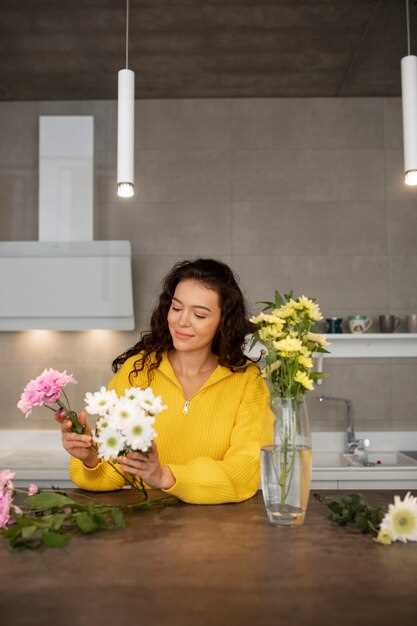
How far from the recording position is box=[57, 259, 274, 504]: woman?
5.09 feet

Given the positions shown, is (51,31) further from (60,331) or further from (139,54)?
(60,331)

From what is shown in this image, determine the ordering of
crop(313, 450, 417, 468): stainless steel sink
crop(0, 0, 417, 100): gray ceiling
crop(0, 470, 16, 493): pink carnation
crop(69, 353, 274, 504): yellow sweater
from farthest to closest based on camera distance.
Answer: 1. crop(313, 450, 417, 468): stainless steel sink
2. crop(0, 0, 417, 100): gray ceiling
3. crop(69, 353, 274, 504): yellow sweater
4. crop(0, 470, 16, 493): pink carnation

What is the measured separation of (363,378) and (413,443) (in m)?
0.47

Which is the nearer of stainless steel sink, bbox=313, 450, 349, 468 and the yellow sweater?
the yellow sweater

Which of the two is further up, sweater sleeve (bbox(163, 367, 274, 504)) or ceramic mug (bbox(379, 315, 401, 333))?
ceramic mug (bbox(379, 315, 401, 333))

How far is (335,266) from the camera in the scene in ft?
11.6

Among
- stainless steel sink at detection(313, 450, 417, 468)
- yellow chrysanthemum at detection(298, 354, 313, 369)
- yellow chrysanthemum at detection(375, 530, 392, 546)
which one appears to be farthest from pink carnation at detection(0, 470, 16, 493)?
stainless steel sink at detection(313, 450, 417, 468)

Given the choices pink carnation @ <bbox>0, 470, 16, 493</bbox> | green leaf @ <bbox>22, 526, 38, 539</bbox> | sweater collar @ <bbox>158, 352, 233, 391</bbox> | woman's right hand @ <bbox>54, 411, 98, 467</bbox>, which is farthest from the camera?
sweater collar @ <bbox>158, 352, 233, 391</bbox>

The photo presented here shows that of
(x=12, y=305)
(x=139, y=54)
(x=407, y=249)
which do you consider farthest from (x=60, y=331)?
(x=407, y=249)

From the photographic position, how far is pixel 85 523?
1098 mm

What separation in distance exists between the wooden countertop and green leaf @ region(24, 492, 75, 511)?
3.5 inches

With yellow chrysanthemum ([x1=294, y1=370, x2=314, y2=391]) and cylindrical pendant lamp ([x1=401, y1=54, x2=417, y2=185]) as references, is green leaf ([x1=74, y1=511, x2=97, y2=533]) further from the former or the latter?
cylindrical pendant lamp ([x1=401, y1=54, x2=417, y2=185])

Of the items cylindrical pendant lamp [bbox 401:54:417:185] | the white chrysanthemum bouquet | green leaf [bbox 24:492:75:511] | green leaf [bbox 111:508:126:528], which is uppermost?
cylindrical pendant lamp [bbox 401:54:417:185]

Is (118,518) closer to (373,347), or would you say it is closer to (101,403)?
(101,403)
